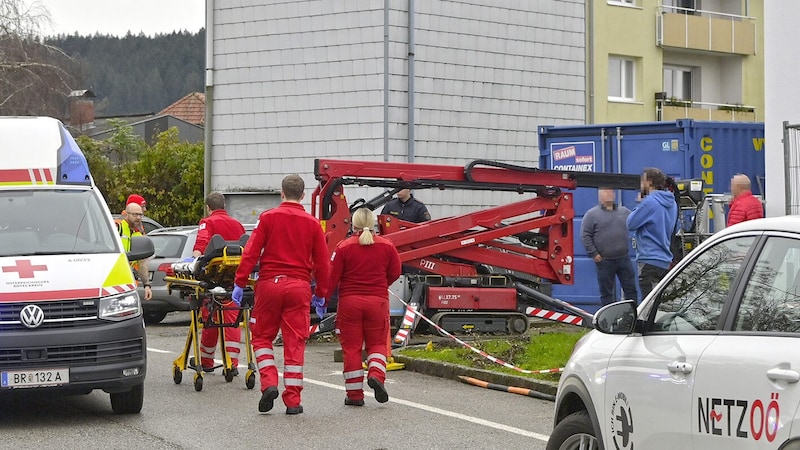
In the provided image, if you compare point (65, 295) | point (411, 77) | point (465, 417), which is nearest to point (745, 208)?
point (465, 417)

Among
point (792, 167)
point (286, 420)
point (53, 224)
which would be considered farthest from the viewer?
point (792, 167)

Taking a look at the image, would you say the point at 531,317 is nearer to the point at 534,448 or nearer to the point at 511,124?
the point at 534,448

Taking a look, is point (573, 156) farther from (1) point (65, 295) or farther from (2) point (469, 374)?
(1) point (65, 295)

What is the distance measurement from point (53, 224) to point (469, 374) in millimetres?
4272

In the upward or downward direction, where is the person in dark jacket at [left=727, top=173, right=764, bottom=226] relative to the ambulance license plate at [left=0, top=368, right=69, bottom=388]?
upward

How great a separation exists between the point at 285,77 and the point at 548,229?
37.5 ft

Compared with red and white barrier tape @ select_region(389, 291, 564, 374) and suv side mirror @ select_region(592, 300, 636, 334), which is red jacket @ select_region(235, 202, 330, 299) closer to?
red and white barrier tape @ select_region(389, 291, 564, 374)

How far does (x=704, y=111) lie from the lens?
122 ft

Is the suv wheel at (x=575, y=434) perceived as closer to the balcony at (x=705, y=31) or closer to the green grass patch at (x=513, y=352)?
the green grass patch at (x=513, y=352)

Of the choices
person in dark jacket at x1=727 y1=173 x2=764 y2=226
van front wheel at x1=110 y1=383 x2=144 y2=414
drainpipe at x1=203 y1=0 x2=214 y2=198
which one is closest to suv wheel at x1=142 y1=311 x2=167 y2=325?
drainpipe at x1=203 y1=0 x2=214 y2=198

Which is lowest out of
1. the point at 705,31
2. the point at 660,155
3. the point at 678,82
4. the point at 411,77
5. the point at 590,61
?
the point at 660,155

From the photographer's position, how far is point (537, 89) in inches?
1139

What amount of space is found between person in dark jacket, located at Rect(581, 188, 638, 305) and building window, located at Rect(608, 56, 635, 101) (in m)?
17.6

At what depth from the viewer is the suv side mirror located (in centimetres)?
597
